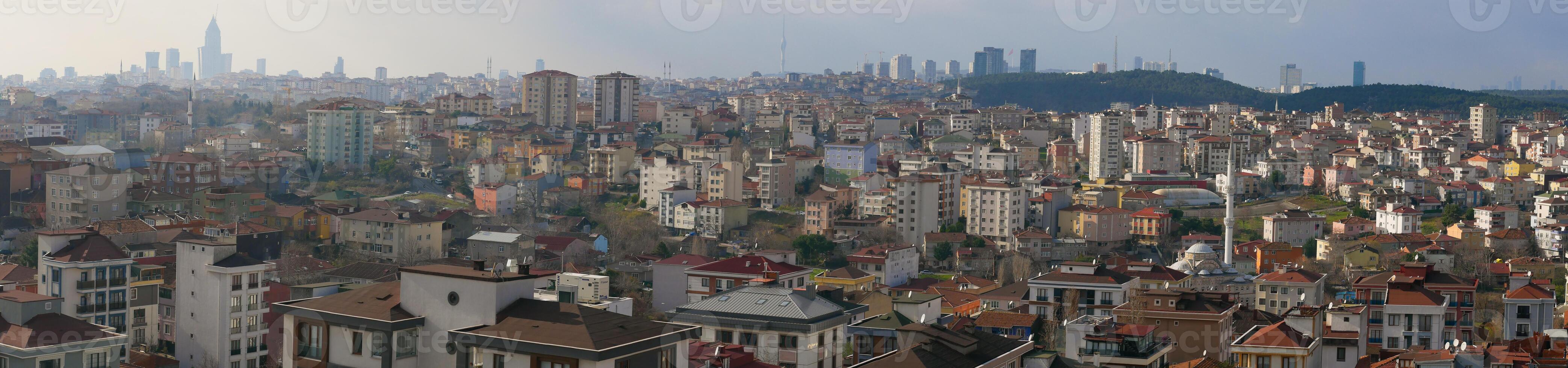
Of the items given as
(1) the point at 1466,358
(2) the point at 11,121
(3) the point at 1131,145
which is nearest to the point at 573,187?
(3) the point at 1131,145

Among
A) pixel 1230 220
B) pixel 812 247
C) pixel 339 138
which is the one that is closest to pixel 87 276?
pixel 812 247

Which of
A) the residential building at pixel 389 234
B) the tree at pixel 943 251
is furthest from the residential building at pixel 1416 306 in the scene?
the residential building at pixel 389 234

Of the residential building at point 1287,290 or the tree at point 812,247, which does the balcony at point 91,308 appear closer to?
the residential building at point 1287,290

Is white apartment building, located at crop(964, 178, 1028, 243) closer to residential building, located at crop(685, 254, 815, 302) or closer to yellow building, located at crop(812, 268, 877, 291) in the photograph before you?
yellow building, located at crop(812, 268, 877, 291)

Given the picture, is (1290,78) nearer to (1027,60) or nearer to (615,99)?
(1027,60)

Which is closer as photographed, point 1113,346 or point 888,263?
point 1113,346

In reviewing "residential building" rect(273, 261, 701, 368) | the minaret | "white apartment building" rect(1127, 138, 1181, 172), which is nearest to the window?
"residential building" rect(273, 261, 701, 368)
